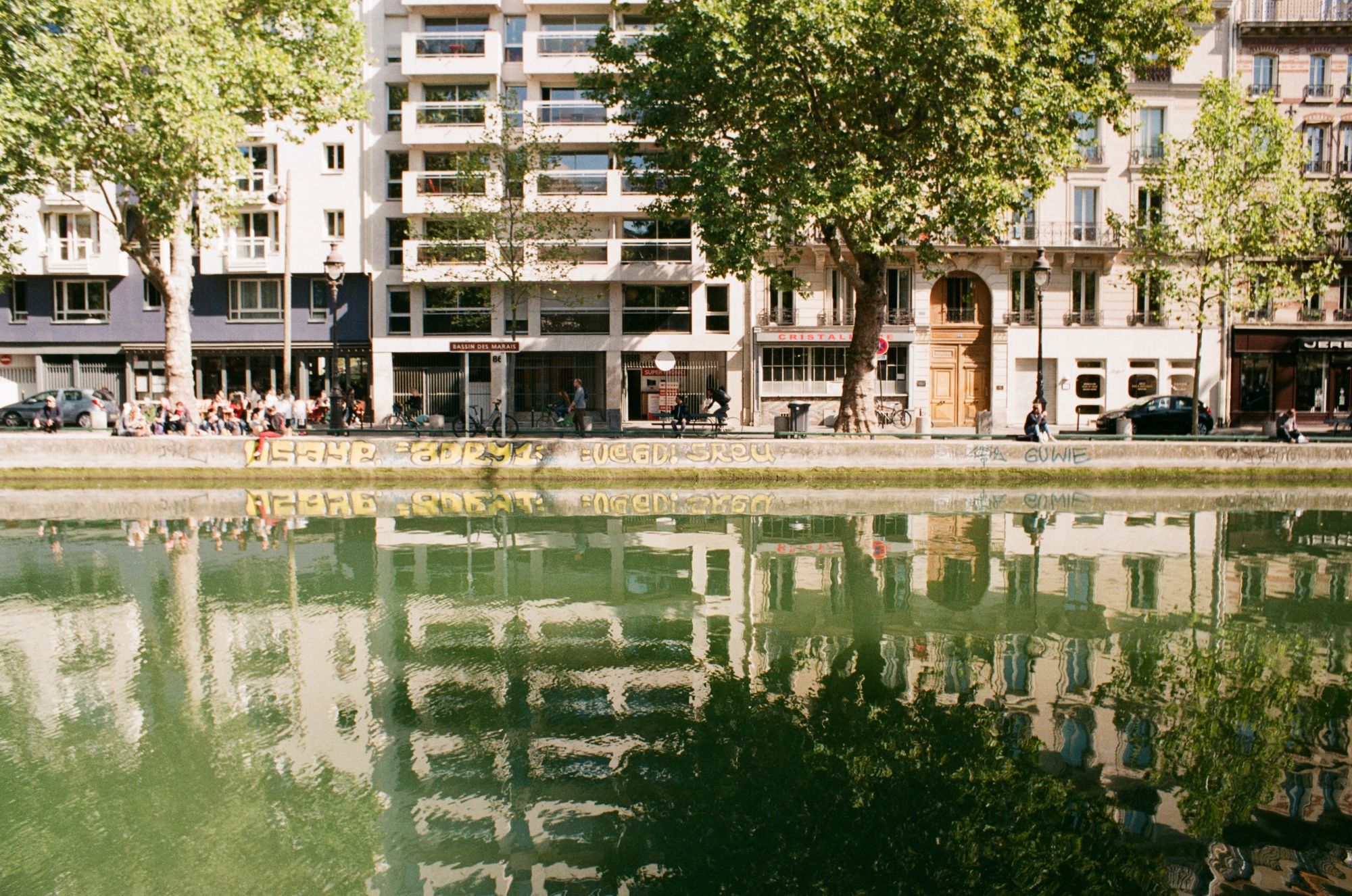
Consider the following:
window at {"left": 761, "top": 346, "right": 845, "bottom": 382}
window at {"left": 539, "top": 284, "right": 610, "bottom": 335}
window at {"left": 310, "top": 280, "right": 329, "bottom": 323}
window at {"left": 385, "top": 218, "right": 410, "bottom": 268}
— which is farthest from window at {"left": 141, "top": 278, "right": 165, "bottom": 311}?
window at {"left": 761, "top": 346, "right": 845, "bottom": 382}

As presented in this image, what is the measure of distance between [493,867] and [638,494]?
16.8 metres

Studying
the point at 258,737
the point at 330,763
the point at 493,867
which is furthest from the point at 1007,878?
the point at 258,737

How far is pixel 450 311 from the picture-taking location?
4050 cm

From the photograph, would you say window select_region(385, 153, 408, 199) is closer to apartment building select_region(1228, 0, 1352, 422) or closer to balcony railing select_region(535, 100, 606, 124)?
balcony railing select_region(535, 100, 606, 124)

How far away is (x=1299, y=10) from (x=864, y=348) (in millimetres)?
29106

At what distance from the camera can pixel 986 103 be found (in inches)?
838

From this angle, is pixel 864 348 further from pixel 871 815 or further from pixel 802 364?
pixel 871 815

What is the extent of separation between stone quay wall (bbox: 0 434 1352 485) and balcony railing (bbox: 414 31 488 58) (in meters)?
21.9

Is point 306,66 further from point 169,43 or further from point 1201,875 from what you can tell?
point 1201,875

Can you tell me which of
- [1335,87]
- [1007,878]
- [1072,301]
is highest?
[1335,87]

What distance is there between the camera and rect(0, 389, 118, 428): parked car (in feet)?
112

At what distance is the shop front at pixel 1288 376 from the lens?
131 feet

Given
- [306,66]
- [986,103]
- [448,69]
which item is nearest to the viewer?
[986,103]

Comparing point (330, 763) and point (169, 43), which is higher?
point (169, 43)
